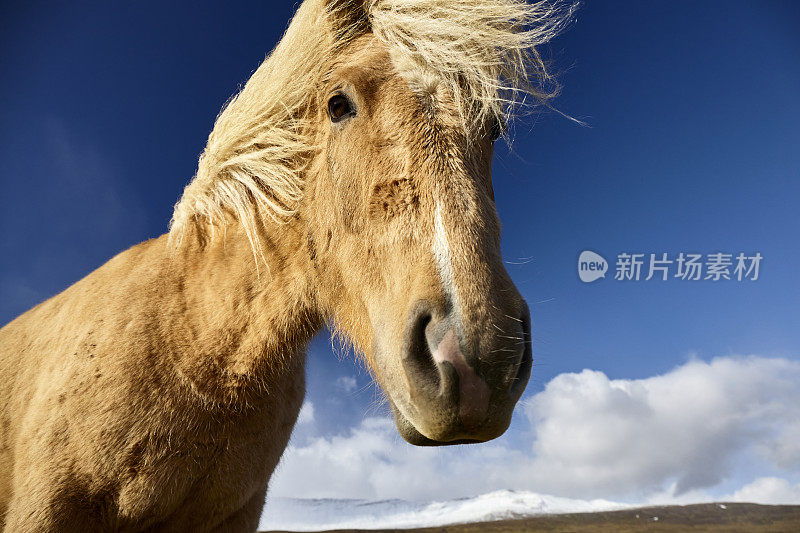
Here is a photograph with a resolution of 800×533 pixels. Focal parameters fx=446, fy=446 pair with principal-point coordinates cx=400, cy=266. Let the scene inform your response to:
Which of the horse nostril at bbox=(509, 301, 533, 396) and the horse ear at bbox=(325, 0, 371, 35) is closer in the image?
the horse nostril at bbox=(509, 301, 533, 396)

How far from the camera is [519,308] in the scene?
1.73m

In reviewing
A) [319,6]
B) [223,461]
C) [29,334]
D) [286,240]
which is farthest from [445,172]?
[29,334]

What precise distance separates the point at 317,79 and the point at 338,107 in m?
0.37

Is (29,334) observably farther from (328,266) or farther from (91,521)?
(328,266)

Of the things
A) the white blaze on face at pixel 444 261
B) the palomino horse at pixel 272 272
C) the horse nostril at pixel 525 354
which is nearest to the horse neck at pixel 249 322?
the palomino horse at pixel 272 272

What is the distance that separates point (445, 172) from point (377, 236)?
0.43m

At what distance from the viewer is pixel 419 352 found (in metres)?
1.70

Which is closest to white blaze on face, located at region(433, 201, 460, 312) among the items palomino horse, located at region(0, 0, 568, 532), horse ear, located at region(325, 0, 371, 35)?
palomino horse, located at region(0, 0, 568, 532)

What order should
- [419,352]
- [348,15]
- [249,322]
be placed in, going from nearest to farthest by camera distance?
1. [419,352]
2. [249,322]
3. [348,15]

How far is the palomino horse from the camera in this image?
2.03m

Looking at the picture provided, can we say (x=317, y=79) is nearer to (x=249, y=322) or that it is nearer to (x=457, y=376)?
(x=249, y=322)

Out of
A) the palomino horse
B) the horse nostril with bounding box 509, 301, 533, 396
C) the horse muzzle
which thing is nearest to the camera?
the horse muzzle

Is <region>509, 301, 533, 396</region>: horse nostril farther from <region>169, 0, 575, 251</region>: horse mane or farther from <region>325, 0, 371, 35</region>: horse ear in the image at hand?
<region>325, 0, 371, 35</region>: horse ear

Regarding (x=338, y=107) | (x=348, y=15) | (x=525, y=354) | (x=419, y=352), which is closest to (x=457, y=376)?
(x=419, y=352)
